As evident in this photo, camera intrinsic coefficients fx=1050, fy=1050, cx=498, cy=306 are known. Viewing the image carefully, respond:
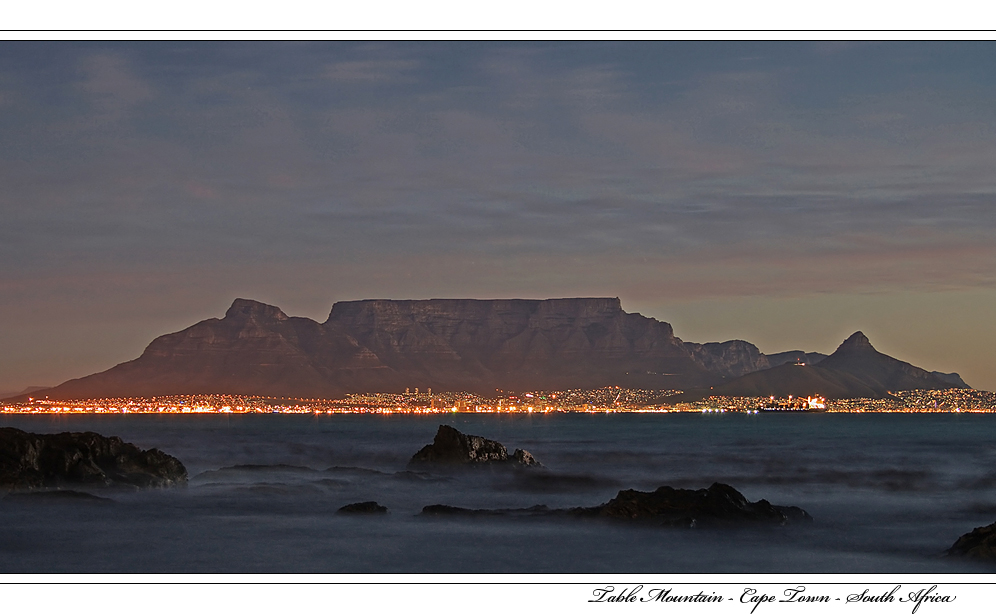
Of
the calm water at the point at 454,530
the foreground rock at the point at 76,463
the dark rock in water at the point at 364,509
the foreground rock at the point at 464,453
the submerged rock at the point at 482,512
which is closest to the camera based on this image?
the calm water at the point at 454,530

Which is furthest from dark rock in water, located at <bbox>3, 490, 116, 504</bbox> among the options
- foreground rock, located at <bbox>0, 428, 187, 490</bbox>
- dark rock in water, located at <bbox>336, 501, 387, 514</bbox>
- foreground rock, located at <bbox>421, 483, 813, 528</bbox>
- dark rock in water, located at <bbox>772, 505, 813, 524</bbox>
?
dark rock in water, located at <bbox>772, 505, 813, 524</bbox>

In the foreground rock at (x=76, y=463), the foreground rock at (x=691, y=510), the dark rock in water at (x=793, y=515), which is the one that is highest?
the foreground rock at (x=76, y=463)

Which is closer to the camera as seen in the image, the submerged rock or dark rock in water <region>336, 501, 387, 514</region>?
the submerged rock

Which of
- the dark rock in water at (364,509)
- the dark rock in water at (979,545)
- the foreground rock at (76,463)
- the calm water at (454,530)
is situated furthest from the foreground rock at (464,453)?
the dark rock in water at (979,545)

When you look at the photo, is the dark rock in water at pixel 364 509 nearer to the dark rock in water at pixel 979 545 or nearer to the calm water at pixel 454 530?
the calm water at pixel 454 530

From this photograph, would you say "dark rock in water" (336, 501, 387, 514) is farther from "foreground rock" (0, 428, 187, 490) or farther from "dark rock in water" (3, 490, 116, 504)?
"foreground rock" (0, 428, 187, 490)
